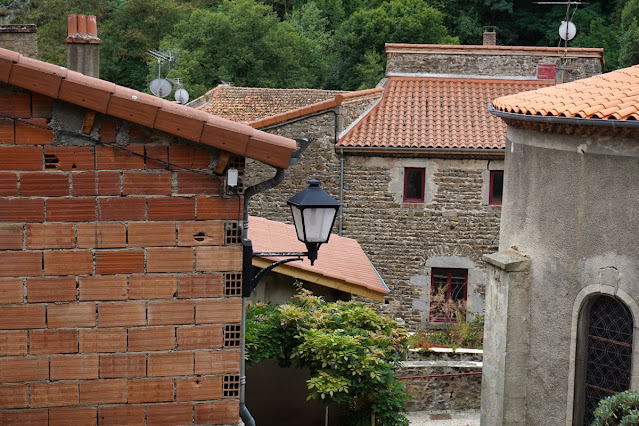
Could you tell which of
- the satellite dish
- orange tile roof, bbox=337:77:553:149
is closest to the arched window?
orange tile roof, bbox=337:77:553:149

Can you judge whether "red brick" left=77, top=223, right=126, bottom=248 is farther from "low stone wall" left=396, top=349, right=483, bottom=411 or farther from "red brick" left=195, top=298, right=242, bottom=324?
"low stone wall" left=396, top=349, right=483, bottom=411

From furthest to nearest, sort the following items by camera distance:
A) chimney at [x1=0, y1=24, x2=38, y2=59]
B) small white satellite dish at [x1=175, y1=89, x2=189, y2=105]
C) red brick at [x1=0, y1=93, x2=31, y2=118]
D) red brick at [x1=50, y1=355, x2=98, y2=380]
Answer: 1. small white satellite dish at [x1=175, y1=89, x2=189, y2=105]
2. chimney at [x1=0, y1=24, x2=38, y2=59]
3. red brick at [x1=50, y1=355, x2=98, y2=380]
4. red brick at [x1=0, y1=93, x2=31, y2=118]

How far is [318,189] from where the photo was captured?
6.73m

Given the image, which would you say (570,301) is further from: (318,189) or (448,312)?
(448,312)

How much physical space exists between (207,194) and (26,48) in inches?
200

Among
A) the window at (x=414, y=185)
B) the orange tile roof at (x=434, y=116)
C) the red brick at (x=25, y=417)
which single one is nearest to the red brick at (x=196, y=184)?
the red brick at (x=25, y=417)

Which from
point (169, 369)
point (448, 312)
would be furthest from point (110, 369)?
point (448, 312)

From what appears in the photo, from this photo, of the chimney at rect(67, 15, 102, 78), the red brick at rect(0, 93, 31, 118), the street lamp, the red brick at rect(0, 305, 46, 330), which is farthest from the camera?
the chimney at rect(67, 15, 102, 78)

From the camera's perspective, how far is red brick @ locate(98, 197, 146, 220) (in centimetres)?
602

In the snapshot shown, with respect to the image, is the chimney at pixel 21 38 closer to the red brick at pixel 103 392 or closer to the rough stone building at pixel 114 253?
the rough stone building at pixel 114 253

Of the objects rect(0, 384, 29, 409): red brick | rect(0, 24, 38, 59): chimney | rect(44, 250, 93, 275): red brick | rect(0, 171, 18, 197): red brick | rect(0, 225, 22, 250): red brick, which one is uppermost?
rect(0, 24, 38, 59): chimney

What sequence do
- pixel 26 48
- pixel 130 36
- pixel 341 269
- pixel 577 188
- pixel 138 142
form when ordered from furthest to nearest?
pixel 130 36 → pixel 341 269 → pixel 577 188 → pixel 26 48 → pixel 138 142

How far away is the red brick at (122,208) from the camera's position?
602 centimetres

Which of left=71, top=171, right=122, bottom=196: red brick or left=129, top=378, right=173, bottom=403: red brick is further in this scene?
left=129, top=378, right=173, bottom=403: red brick
